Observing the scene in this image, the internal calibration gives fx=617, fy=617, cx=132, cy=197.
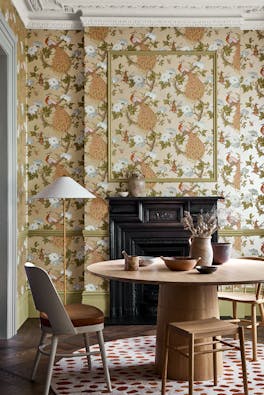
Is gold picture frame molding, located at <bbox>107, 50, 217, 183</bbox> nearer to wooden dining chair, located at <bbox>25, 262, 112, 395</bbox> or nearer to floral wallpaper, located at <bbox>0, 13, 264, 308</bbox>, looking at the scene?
floral wallpaper, located at <bbox>0, 13, 264, 308</bbox>

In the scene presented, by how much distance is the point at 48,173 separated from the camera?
20.8ft

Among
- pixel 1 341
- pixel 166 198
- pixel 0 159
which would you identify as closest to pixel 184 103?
pixel 166 198

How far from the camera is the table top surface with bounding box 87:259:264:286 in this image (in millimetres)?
3586

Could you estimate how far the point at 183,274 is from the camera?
3893mm

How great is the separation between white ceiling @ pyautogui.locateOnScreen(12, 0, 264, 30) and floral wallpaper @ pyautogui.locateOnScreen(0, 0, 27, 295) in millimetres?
284

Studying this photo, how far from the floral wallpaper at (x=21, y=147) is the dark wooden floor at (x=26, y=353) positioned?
58 cm

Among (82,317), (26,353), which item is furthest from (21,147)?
(82,317)

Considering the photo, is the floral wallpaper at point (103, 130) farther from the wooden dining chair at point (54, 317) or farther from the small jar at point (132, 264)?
the wooden dining chair at point (54, 317)

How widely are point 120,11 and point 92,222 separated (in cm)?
214

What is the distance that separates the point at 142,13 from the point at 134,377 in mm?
3695

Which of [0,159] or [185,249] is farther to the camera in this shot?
[185,249]

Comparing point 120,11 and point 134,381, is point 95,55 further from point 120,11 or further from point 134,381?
point 134,381

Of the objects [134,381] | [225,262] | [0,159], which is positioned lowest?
[134,381]

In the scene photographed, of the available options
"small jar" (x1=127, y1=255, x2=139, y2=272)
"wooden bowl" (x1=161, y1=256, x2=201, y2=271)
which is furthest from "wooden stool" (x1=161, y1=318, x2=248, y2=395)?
"small jar" (x1=127, y1=255, x2=139, y2=272)
